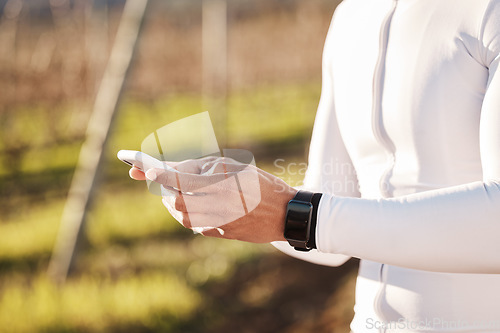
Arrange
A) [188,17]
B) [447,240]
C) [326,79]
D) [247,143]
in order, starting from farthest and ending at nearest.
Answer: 1. [188,17]
2. [247,143]
3. [326,79]
4. [447,240]

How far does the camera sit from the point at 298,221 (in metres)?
0.99

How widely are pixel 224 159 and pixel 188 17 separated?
17.9 metres

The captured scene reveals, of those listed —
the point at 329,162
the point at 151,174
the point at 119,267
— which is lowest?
the point at 119,267

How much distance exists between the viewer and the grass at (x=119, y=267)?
359 cm

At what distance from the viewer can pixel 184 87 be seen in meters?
15.0

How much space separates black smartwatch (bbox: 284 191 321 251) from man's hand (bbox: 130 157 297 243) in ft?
0.08

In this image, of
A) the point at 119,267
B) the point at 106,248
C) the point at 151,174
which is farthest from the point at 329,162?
the point at 106,248

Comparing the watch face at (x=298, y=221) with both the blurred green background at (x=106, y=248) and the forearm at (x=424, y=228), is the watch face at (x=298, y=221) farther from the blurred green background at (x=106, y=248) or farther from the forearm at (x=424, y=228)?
the blurred green background at (x=106, y=248)

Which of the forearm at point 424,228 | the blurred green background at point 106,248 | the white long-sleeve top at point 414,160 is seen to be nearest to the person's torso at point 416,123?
the white long-sleeve top at point 414,160

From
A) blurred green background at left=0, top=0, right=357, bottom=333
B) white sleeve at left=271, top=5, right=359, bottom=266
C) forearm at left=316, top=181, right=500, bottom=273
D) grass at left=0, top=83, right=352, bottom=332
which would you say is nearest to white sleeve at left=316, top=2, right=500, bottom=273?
forearm at left=316, top=181, right=500, bottom=273

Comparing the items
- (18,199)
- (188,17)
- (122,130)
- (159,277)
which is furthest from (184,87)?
(159,277)

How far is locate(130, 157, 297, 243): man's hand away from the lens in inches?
38.4

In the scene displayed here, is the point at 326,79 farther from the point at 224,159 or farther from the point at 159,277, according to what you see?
the point at 159,277

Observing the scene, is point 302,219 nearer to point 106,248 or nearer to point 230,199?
point 230,199
